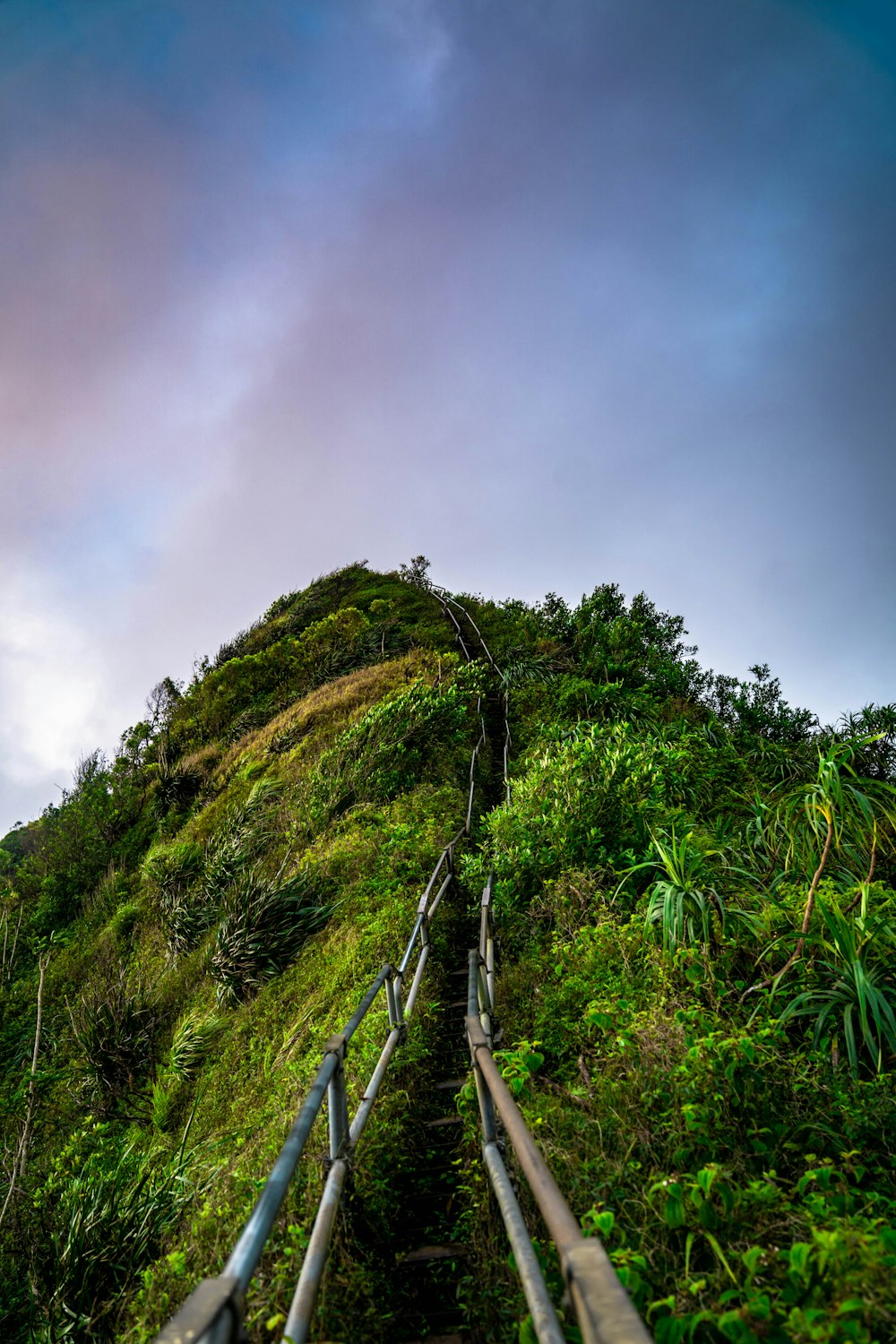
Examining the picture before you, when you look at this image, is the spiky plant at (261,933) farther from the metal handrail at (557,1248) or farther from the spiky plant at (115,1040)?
the metal handrail at (557,1248)

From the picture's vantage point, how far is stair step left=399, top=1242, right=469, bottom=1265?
2.98 meters

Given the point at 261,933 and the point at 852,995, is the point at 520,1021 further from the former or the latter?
the point at 261,933

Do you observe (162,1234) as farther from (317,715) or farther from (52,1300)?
(317,715)

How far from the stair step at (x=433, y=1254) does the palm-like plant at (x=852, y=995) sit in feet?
6.79

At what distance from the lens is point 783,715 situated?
47.5 feet

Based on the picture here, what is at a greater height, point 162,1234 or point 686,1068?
point 686,1068

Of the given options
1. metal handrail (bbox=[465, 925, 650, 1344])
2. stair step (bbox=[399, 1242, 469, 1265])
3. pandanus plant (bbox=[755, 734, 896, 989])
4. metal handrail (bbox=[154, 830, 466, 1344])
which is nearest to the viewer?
metal handrail (bbox=[465, 925, 650, 1344])

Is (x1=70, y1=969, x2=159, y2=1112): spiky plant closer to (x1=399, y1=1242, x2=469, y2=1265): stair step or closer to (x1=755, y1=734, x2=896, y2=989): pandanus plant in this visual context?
(x1=399, y1=1242, x2=469, y2=1265): stair step

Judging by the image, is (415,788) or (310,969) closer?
(310,969)

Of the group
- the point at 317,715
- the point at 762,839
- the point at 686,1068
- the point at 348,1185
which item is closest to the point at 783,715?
the point at 762,839

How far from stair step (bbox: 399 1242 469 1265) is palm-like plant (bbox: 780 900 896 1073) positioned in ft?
6.79

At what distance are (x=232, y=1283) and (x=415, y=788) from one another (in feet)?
33.7

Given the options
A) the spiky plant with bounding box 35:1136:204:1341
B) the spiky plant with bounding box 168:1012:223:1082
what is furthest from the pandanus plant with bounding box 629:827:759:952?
the spiky plant with bounding box 168:1012:223:1082

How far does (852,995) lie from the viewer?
150 inches
